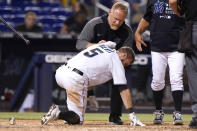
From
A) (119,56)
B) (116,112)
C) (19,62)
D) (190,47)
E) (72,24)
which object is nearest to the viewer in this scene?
(190,47)

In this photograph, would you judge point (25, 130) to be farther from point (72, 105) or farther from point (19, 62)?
point (19, 62)

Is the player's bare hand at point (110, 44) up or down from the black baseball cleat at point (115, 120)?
up

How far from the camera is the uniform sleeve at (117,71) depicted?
21.7 ft

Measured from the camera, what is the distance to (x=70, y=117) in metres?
6.85

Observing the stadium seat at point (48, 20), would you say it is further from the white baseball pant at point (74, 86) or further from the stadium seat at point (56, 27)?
the white baseball pant at point (74, 86)

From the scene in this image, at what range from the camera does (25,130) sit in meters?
5.89

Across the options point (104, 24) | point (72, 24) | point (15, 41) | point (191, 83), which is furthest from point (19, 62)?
point (191, 83)

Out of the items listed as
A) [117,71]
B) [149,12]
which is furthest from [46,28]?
[117,71]

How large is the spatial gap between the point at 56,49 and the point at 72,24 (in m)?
1.16

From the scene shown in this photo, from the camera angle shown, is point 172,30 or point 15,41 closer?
point 172,30

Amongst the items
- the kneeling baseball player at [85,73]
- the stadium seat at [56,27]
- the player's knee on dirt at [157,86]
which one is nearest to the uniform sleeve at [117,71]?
the kneeling baseball player at [85,73]

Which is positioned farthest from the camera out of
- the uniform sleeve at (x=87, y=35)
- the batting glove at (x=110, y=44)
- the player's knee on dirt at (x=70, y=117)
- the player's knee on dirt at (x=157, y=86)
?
the player's knee on dirt at (x=157, y=86)

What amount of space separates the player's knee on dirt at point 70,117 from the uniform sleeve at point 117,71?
624 millimetres

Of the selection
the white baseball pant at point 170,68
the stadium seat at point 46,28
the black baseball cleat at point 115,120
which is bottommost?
the black baseball cleat at point 115,120
